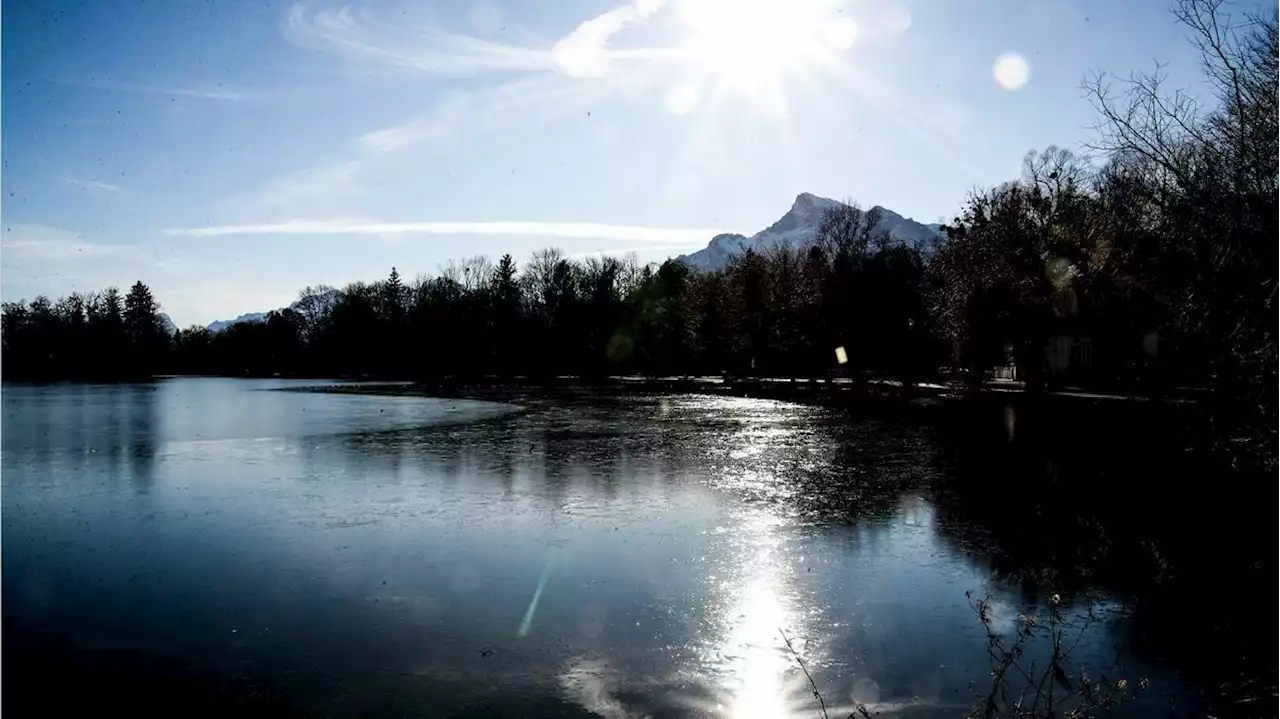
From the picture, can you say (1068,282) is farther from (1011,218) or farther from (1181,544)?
(1181,544)

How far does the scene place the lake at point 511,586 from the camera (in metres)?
7.75

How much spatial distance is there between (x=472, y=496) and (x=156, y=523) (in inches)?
222

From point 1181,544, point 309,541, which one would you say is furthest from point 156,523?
point 1181,544

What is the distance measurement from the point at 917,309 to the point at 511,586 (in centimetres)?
5130

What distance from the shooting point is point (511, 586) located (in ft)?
35.8

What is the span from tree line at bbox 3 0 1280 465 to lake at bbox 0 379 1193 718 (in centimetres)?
452

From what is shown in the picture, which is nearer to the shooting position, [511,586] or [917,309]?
[511,586]

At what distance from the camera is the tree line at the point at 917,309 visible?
993 cm

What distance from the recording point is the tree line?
32.6 feet

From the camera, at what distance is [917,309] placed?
5741 cm

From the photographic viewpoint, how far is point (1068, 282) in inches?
1588

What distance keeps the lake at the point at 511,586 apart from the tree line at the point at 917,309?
14.8 ft

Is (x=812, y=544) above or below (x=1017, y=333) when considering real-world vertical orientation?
below

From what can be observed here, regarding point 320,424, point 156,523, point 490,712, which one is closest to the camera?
point 490,712
